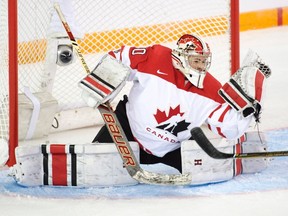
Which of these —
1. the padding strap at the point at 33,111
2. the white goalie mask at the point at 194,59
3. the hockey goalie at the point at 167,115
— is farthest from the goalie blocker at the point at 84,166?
the padding strap at the point at 33,111

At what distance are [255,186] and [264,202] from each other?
8.5 inches

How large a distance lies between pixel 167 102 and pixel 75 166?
1.33 ft

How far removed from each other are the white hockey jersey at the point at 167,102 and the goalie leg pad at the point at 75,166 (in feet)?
0.57

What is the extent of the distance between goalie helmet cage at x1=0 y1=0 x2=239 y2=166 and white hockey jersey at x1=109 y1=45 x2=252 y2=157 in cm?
47

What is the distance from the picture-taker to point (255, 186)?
3863 mm

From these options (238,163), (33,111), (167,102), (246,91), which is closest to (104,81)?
(167,102)

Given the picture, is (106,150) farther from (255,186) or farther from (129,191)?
(255,186)

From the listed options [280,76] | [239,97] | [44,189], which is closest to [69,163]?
[44,189]

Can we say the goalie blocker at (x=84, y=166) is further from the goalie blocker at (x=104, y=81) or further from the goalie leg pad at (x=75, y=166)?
the goalie blocker at (x=104, y=81)

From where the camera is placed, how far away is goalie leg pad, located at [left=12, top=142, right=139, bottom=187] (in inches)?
152

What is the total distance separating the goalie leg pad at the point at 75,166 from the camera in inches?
152

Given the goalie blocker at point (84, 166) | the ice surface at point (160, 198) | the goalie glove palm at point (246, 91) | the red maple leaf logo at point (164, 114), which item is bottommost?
the ice surface at point (160, 198)

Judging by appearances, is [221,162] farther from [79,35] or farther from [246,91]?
[79,35]

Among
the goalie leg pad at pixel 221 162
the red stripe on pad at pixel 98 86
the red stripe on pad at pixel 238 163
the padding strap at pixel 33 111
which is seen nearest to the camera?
the red stripe on pad at pixel 98 86
